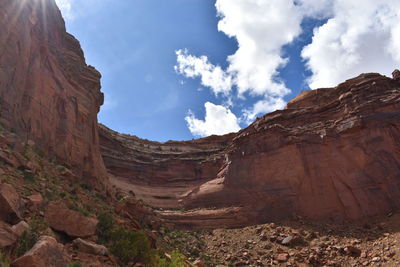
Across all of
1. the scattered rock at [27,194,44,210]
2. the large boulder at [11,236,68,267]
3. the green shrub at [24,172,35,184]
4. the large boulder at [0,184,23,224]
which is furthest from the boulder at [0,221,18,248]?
the green shrub at [24,172,35,184]

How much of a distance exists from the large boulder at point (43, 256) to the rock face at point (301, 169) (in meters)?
25.0

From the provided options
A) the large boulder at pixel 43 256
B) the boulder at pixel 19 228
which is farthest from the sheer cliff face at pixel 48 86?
the large boulder at pixel 43 256

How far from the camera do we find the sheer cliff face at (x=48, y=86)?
648 inches

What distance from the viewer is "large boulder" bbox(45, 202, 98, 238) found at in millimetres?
8836

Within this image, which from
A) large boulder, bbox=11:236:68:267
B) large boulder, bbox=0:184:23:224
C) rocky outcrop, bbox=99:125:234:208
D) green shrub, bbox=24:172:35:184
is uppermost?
rocky outcrop, bbox=99:125:234:208

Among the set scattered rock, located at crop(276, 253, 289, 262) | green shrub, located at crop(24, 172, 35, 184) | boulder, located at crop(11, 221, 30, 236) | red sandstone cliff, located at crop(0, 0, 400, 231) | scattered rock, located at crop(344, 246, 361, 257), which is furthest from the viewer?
scattered rock, located at crop(276, 253, 289, 262)

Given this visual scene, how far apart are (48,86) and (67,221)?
1432 centimetres

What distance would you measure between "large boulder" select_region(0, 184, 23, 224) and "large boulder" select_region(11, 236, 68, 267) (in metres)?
1.41

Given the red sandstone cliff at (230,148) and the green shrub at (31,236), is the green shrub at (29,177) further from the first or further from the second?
the red sandstone cliff at (230,148)

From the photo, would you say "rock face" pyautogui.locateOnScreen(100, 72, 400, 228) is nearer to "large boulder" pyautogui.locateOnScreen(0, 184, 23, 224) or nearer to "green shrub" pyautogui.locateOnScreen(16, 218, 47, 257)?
"green shrub" pyautogui.locateOnScreen(16, 218, 47, 257)

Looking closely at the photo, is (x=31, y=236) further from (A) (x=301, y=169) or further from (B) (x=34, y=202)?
(A) (x=301, y=169)

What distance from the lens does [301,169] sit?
30156 millimetres

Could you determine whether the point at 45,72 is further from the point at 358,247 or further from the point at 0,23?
the point at 358,247

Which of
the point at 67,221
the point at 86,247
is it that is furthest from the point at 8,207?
the point at 86,247
